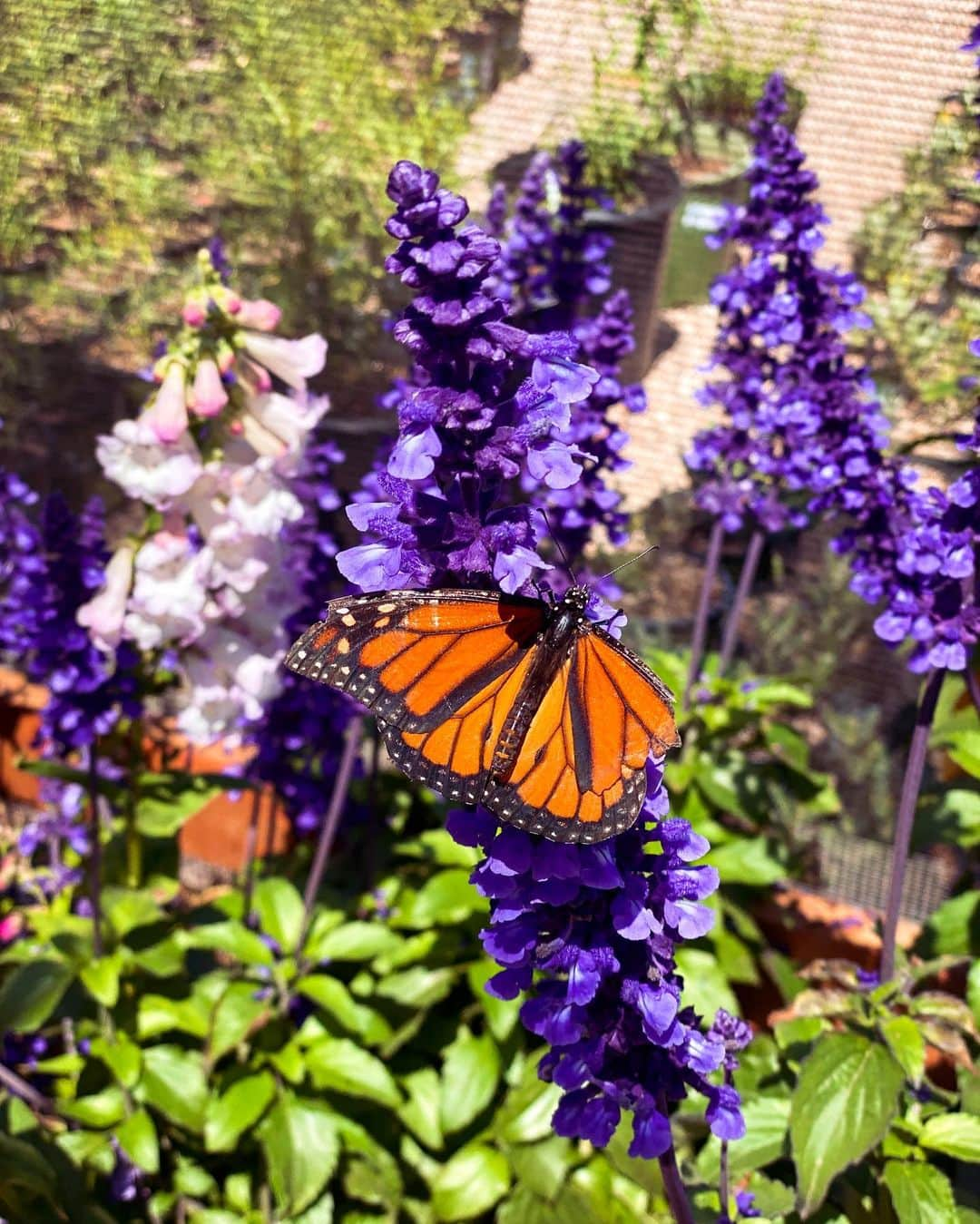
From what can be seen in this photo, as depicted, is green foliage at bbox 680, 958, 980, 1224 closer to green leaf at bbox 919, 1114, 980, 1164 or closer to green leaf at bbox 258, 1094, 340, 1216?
green leaf at bbox 919, 1114, 980, 1164

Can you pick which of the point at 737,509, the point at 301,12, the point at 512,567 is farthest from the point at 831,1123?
the point at 301,12

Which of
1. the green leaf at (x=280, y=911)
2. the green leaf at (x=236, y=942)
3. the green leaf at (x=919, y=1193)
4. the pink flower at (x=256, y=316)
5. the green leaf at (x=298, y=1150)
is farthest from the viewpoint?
the green leaf at (x=280, y=911)

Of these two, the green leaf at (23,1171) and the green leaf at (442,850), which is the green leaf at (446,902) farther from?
the green leaf at (23,1171)

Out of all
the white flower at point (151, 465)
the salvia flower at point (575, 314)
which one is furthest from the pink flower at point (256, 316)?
the salvia flower at point (575, 314)

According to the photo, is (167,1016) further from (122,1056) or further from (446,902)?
(446,902)

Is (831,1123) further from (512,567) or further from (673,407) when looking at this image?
(673,407)

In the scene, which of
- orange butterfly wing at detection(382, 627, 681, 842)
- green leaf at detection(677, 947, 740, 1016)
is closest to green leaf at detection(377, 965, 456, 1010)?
green leaf at detection(677, 947, 740, 1016)
